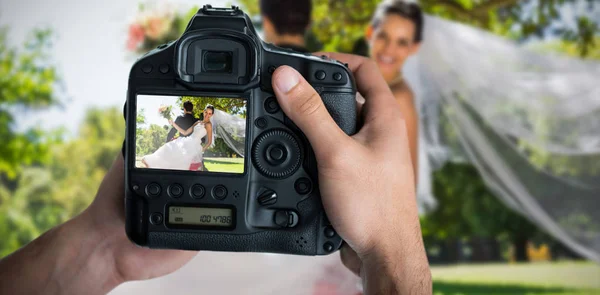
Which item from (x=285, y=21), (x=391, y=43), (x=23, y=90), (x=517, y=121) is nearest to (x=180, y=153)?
(x=285, y=21)

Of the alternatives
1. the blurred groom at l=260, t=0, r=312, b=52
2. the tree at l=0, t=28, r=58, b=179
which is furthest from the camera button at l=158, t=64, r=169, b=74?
the tree at l=0, t=28, r=58, b=179

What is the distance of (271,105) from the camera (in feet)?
1.56

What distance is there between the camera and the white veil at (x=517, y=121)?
250 cm

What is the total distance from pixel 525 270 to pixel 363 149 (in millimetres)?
4276

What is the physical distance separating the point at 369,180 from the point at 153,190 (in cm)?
15

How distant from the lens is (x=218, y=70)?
47 centimetres

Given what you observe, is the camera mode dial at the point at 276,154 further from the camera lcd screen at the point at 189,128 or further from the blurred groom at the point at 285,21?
the blurred groom at the point at 285,21

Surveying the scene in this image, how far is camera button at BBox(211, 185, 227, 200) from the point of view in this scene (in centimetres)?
47

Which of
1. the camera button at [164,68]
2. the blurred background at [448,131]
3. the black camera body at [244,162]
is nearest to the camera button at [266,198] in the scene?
the black camera body at [244,162]

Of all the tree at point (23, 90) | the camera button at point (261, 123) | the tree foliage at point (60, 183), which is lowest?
the tree foliage at point (60, 183)

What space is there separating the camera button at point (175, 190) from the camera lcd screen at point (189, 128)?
2cm

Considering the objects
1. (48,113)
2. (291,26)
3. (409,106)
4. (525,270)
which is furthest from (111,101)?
(525,270)

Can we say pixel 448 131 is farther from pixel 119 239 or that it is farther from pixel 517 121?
pixel 119 239

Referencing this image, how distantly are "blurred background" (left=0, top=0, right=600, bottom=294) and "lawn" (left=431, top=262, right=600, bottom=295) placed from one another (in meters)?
0.01
